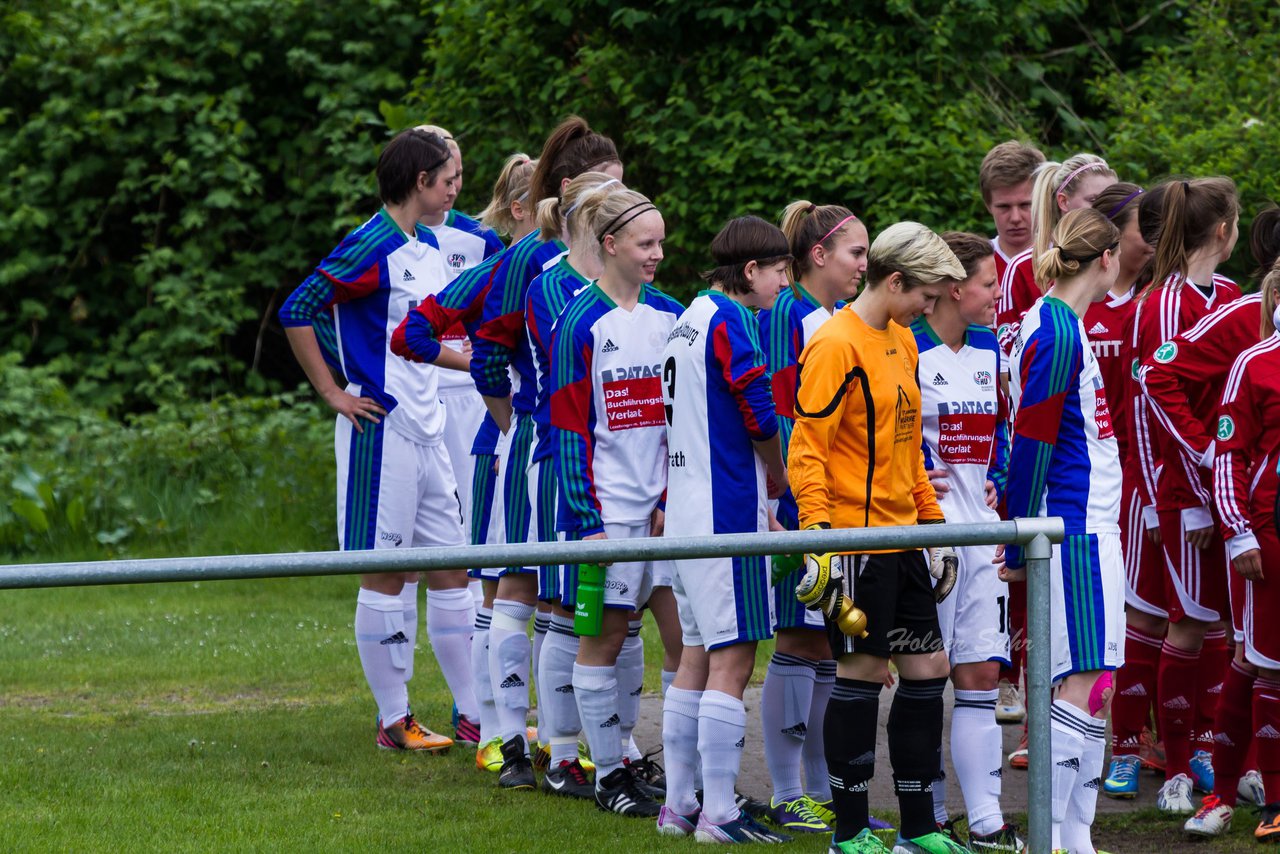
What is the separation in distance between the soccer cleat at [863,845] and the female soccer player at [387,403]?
2368mm

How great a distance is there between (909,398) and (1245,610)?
1545 millimetres

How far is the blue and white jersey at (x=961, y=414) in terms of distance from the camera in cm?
538

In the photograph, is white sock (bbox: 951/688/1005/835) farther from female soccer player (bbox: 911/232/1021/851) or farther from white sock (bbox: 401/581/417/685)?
white sock (bbox: 401/581/417/685)

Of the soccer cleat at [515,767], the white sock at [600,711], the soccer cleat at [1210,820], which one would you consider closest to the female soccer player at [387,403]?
the soccer cleat at [515,767]

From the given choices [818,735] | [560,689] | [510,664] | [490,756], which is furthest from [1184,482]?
[490,756]

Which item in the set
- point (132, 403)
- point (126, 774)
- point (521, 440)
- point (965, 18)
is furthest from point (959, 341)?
point (132, 403)

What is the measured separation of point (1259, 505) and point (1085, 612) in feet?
3.05

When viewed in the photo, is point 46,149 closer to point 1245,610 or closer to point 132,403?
point 132,403

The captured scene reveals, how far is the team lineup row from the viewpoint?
4934 millimetres

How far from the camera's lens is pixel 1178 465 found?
6074mm

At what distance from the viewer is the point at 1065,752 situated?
5.08m

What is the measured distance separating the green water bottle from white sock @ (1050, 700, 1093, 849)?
146cm

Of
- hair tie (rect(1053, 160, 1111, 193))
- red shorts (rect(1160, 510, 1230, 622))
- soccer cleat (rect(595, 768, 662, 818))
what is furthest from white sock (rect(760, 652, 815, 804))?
hair tie (rect(1053, 160, 1111, 193))

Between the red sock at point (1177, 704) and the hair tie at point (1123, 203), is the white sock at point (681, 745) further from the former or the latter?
the hair tie at point (1123, 203)
